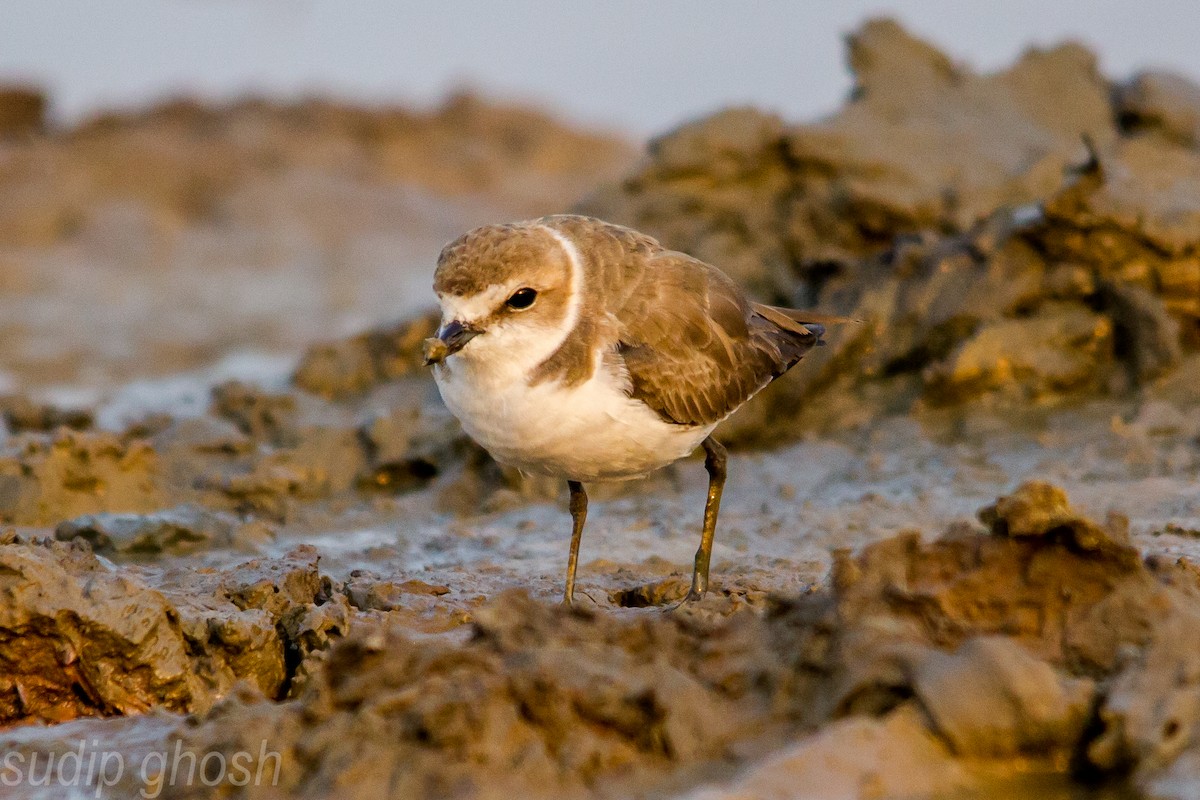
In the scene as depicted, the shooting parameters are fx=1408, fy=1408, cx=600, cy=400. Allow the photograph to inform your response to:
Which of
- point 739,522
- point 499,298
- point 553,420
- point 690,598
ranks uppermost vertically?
point 499,298

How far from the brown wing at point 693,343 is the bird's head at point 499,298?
1.23 ft

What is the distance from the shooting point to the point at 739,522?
7602mm

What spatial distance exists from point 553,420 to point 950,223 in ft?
16.7

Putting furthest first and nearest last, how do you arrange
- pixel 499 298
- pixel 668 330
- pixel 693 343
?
pixel 693 343 < pixel 668 330 < pixel 499 298

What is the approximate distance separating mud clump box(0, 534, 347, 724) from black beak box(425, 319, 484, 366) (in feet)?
3.44

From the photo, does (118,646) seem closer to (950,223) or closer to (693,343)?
(693,343)

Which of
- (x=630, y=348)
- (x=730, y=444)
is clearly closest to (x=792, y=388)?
(x=730, y=444)

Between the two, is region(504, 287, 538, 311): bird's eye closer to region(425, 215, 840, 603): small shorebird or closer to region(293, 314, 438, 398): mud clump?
region(425, 215, 840, 603): small shorebird

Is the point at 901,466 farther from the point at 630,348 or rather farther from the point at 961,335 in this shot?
the point at 630,348

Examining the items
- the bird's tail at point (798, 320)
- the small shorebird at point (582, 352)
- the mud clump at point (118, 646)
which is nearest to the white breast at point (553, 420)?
the small shorebird at point (582, 352)

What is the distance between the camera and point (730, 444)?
29.2ft

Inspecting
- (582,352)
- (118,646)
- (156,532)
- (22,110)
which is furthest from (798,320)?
(22,110)

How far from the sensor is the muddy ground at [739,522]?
387cm

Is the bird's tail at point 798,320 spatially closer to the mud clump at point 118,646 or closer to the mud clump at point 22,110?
the mud clump at point 118,646
